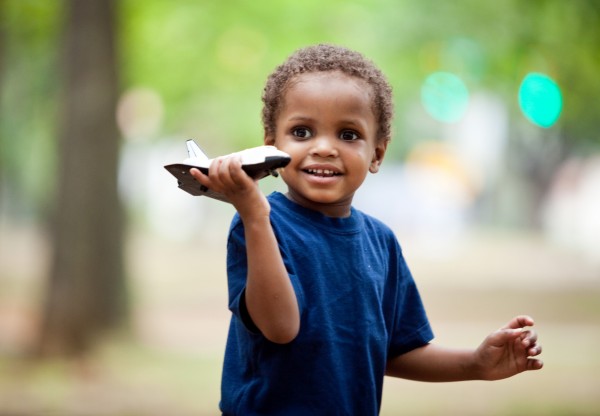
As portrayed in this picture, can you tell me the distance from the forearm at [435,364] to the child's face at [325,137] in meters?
0.58

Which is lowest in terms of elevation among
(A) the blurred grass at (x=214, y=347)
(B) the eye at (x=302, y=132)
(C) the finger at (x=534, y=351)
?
(C) the finger at (x=534, y=351)

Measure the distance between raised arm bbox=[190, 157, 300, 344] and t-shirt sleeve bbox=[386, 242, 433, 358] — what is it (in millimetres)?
568

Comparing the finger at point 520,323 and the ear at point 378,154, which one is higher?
the ear at point 378,154

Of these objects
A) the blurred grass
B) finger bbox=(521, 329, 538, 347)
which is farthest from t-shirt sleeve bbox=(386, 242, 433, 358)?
the blurred grass

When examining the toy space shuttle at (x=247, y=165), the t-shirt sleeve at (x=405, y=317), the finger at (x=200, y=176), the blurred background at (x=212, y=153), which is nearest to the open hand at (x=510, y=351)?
the t-shirt sleeve at (x=405, y=317)

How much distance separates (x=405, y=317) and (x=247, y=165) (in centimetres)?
93

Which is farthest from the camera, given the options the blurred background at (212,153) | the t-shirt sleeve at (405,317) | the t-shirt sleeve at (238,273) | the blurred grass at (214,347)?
the blurred background at (212,153)

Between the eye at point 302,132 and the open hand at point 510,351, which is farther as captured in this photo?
the open hand at point 510,351

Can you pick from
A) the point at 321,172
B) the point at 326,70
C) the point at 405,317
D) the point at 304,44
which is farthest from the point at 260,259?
the point at 304,44

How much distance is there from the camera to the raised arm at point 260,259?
226cm

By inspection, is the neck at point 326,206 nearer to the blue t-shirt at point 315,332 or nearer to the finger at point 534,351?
the blue t-shirt at point 315,332

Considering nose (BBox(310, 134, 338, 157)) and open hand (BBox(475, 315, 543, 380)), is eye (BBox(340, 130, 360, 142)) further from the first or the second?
open hand (BBox(475, 315, 543, 380))

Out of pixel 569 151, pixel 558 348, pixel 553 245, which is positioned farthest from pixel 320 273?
pixel 553 245

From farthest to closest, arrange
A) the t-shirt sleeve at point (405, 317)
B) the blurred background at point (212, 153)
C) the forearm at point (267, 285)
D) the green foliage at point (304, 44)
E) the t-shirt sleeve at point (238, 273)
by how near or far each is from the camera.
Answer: the green foliage at point (304, 44) < the blurred background at point (212, 153) < the t-shirt sleeve at point (405, 317) < the t-shirt sleeve at point (238, 273) < the forearm at point (267, 285)
